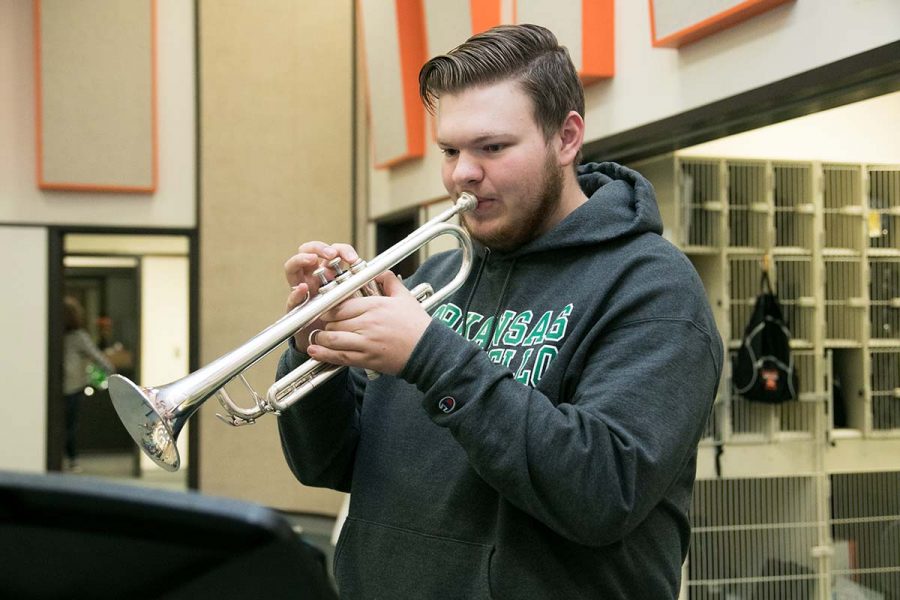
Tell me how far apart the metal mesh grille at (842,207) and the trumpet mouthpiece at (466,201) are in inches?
136

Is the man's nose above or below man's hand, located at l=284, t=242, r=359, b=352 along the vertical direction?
above

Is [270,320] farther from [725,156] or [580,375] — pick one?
[580,375]

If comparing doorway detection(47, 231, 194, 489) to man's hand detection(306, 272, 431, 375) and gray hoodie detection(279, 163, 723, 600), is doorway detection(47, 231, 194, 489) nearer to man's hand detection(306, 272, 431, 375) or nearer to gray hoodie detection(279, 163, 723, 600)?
gray hoodie detection(279, 163, 723, 600)

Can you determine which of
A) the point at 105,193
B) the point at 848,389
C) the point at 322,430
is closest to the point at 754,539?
the point at 848,389

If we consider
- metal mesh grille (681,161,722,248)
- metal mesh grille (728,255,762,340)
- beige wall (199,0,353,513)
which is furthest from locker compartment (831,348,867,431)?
beige wall (199,0,353,513)

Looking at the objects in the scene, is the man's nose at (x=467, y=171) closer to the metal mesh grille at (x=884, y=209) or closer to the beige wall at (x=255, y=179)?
the metal mesh grille at (x=884, y=209)

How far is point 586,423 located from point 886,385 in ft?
12.1

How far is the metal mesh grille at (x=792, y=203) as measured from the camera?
4688mm

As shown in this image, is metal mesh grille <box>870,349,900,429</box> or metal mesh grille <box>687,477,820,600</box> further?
metal mesh grille <box>687,477,820,600</box>

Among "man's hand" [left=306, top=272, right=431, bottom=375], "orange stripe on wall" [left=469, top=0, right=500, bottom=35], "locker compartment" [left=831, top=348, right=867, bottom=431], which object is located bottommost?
"locker compartment" [left=831, top=348, right=867, bottom=431]

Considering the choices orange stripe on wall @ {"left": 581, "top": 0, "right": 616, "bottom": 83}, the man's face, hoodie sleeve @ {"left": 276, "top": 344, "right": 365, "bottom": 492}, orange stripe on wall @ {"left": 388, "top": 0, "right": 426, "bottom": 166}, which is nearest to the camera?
Answer: the man's face

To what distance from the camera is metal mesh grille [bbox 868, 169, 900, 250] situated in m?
4.36

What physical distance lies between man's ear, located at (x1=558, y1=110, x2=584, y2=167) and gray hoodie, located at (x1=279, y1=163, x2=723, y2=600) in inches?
3.1

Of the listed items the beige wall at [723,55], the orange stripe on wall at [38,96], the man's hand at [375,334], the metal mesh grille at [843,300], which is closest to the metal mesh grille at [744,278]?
the metal mesh grille at [843,300]
